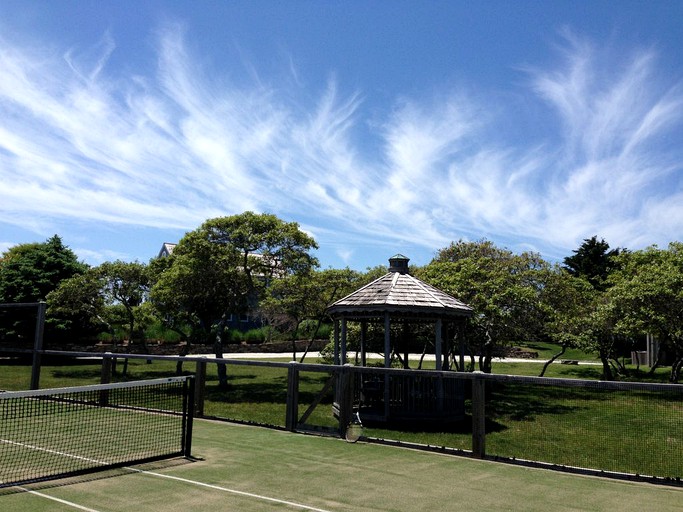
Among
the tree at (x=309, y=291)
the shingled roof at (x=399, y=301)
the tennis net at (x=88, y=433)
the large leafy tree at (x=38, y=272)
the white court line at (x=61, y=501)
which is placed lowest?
the white court line at (x=61, y=501)

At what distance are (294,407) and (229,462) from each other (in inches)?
145

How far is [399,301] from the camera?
57.7 ft

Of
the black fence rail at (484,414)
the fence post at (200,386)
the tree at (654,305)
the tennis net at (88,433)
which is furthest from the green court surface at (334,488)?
the tree at (654,305)

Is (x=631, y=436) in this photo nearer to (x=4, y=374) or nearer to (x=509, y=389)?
(x=509, y=389)

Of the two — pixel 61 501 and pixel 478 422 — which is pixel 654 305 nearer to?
pixel 478 422

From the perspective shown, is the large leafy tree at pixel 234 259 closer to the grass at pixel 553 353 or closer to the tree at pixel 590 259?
the grass at pixel 553 353

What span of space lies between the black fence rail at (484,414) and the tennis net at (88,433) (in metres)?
1.38

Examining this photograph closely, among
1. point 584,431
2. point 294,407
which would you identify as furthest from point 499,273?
point 294,407

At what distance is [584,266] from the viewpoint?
69.3m

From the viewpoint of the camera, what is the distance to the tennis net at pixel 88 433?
31.9 feet

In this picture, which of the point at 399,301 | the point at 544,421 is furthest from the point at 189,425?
the point at 544,421

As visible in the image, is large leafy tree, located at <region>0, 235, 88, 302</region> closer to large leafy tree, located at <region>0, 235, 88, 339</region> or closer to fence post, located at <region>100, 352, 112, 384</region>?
large leafy tree, located at <region>0, 235, 88, 339</region>

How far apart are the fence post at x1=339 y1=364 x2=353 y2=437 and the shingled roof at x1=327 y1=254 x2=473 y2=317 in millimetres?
4199

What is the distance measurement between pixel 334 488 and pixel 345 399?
4.39m
